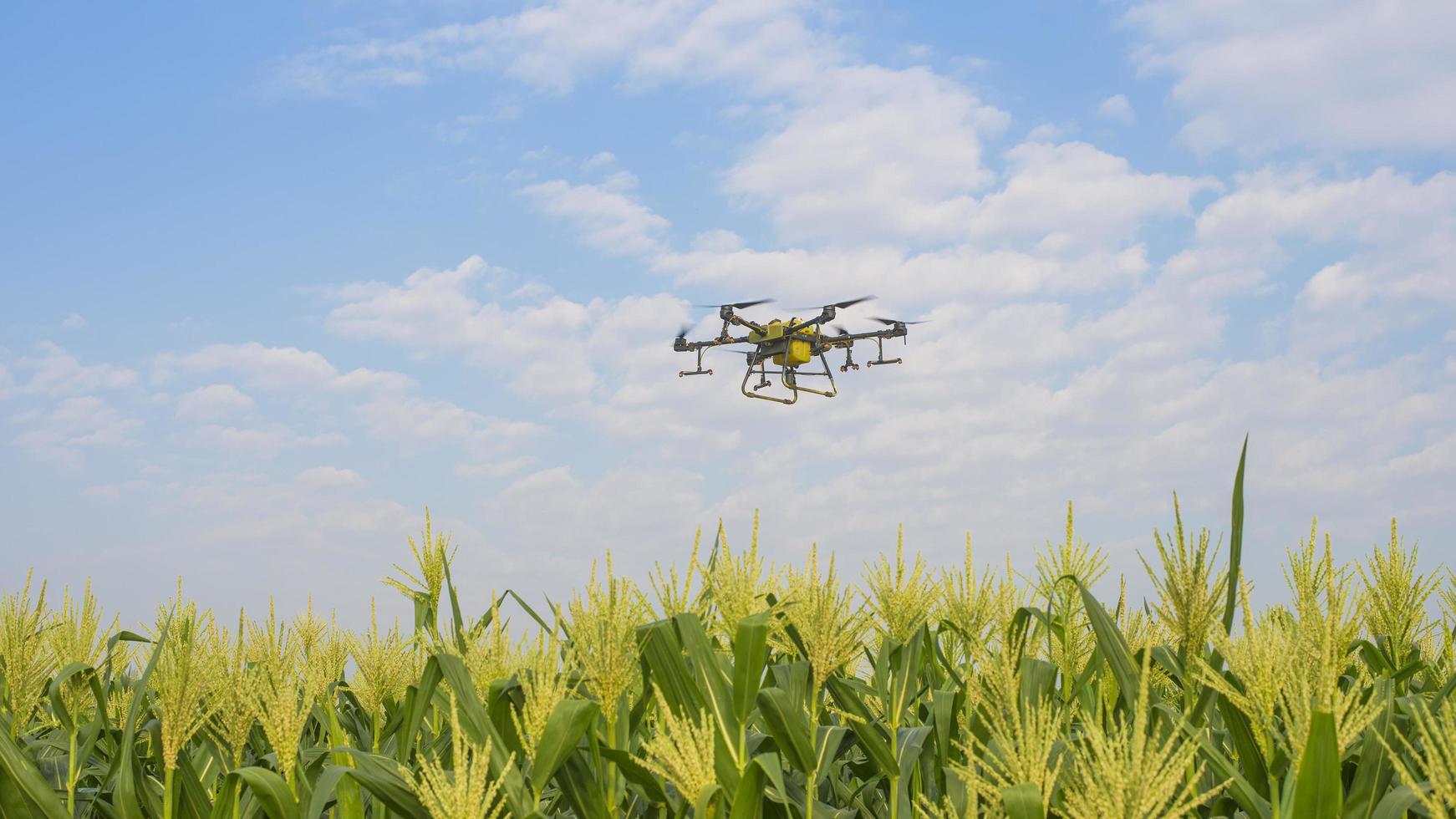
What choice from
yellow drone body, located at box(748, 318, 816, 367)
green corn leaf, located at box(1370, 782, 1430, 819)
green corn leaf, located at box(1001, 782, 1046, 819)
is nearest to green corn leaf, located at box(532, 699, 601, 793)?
green corn leaf, located at box(1001, 782, 1046, 819)

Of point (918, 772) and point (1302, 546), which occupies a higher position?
point (1302, 546)

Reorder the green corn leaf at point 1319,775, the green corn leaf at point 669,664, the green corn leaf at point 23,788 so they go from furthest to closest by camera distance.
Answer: the green corn leaf at point 23,788, the green corn leaf at point 669,664, the green corn leaf at point 1319,775

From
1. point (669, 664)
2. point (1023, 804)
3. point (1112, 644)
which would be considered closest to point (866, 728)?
point (669, 664)

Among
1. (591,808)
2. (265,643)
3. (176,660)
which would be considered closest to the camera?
(591,808)

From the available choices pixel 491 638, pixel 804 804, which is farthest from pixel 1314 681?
pixel 491 638

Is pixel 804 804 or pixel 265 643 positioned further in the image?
pixel 265 643

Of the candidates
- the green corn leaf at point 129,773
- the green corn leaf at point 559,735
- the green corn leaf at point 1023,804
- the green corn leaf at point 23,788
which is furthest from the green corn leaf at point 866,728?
the green corn leaf at point 23,788

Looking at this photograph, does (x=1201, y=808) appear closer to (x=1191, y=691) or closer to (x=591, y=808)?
(x=1191, y=691)

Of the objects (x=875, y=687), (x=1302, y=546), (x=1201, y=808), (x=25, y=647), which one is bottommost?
(x=1201, y=808)

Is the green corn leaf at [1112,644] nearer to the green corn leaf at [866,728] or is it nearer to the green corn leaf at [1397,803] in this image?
the green corn leaf at [1397,803]

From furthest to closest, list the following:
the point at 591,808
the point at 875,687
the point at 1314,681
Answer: the point at 875,687, the point at 591,808, the point at 1314,681
